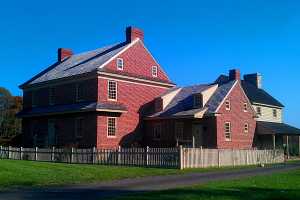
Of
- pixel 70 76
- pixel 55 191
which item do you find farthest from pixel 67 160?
pixel 55 191

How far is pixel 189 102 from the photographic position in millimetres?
42438

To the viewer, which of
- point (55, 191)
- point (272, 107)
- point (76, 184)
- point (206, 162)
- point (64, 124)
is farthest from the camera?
point (272, 107)

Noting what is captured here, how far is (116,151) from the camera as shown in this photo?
103 feet

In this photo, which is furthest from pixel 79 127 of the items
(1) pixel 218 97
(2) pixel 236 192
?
(2) pixel 236 192

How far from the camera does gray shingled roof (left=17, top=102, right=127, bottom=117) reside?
39.2 meters

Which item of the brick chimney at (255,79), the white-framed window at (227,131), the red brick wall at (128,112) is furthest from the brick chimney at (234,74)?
the brick chimney at (255,79)

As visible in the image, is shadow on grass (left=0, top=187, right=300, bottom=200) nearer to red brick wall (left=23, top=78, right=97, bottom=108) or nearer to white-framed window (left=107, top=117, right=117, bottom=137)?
white-framed window (left=107, top=117, right=117, bottom=137)

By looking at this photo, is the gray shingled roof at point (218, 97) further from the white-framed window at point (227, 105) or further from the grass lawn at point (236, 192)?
the grass lawn at point (236, 192)

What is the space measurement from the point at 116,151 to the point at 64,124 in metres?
12.9

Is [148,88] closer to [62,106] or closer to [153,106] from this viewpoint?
[153,106]

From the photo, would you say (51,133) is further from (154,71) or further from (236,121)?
(236,121)

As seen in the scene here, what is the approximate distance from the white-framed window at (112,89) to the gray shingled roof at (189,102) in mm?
4461

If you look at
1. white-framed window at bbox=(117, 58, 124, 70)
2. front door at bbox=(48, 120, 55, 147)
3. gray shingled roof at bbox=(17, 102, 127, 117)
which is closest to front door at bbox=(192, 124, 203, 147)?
gray shingled roof at bbox=(17, 102, 127, 117)

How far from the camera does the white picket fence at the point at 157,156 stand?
93.2 ft
